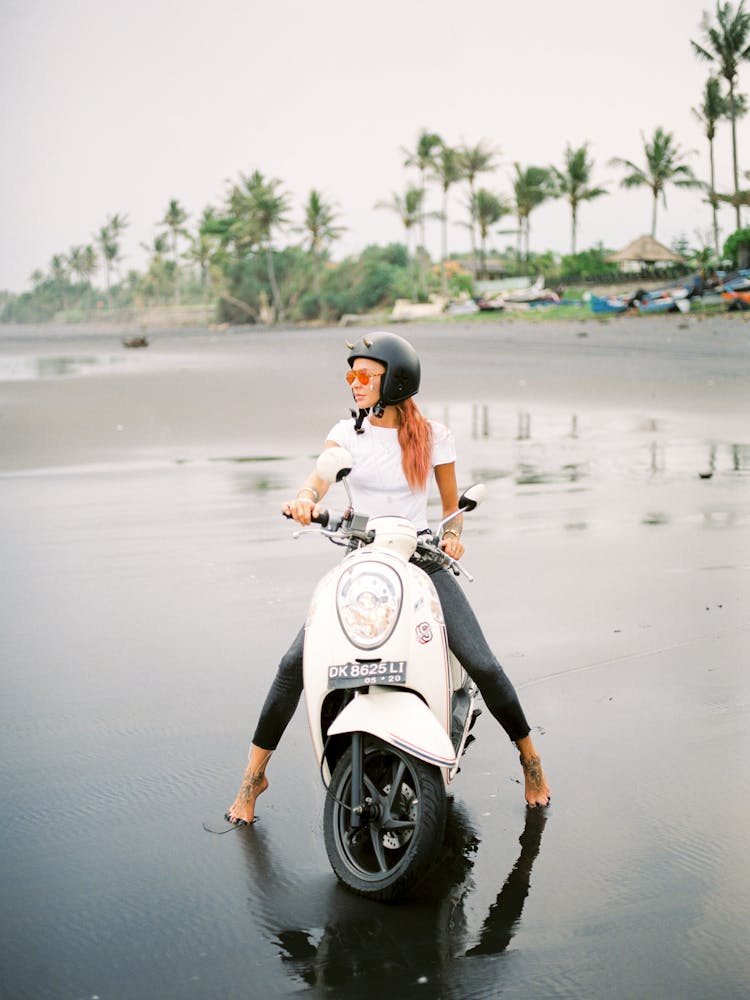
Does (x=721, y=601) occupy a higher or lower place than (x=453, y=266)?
lower

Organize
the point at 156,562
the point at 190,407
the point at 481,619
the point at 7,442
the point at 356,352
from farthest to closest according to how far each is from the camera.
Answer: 1. the point at 190,407
2. the point at 7,442
3. the point at 156,562
4. the point at 481,619
5. the point at 356,352

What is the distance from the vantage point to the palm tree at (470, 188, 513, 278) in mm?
92438

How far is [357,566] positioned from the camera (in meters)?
3.40

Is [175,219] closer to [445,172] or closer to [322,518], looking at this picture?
[445,172]

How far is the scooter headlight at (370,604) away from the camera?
331 centimetres

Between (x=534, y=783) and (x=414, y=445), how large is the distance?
118 centimetres

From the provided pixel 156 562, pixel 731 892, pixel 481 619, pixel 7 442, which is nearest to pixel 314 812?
pixel 731 892

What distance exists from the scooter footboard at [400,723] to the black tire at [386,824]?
Answer: 0.08 meters

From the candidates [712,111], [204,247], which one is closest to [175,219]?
[204,247]

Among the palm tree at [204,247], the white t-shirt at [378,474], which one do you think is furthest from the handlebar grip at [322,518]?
the palm tree at [204,247]

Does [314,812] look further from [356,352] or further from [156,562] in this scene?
[156,562]

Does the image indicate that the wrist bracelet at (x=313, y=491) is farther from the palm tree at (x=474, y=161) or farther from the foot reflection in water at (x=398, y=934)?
the palm tree at (x=474, y=161)

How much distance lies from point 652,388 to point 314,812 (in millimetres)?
18125

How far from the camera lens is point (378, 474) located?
376 cm
